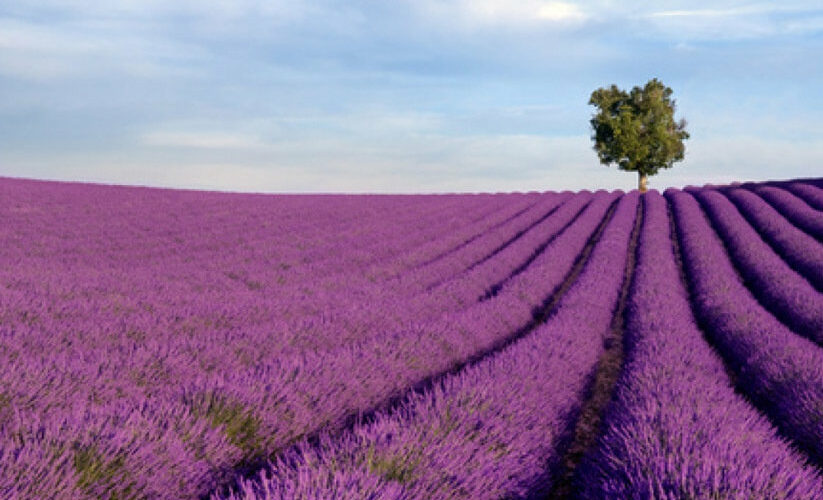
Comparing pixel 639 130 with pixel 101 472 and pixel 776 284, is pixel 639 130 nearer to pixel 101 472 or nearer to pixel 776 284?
pixel 776 284

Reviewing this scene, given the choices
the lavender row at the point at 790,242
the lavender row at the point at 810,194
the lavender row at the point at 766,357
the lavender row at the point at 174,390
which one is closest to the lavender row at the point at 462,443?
the lavender row at the point at 174,390

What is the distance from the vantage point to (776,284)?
416 inches

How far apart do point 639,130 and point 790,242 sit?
104 ft

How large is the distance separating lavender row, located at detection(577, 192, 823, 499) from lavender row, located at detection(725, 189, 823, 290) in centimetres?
747

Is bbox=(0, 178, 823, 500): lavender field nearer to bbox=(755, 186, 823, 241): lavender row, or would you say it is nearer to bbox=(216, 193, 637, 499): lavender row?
bbox=(216, 193, 637, 499): lavender row

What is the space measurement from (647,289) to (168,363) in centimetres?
747

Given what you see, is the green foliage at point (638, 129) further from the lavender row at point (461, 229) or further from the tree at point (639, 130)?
the lavender row at point (461, 229)

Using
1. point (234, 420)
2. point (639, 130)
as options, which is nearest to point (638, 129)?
point (639, 130)

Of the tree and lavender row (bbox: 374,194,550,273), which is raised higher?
the tree

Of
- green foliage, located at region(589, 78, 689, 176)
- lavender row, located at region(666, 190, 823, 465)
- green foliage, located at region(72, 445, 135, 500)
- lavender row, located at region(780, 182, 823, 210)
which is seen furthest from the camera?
green foliage, located at region(589, 78, 689, 176)

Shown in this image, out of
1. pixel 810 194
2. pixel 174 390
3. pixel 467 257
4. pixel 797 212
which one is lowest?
pixel 467 257

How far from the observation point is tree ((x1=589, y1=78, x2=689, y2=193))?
4472 centimetres

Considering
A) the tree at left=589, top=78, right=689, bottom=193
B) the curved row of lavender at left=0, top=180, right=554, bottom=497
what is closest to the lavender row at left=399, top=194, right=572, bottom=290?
the curved row of lavender at left=0, top=180, right=554, bottom=497

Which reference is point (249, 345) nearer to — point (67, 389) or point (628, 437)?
point (67, 389)
